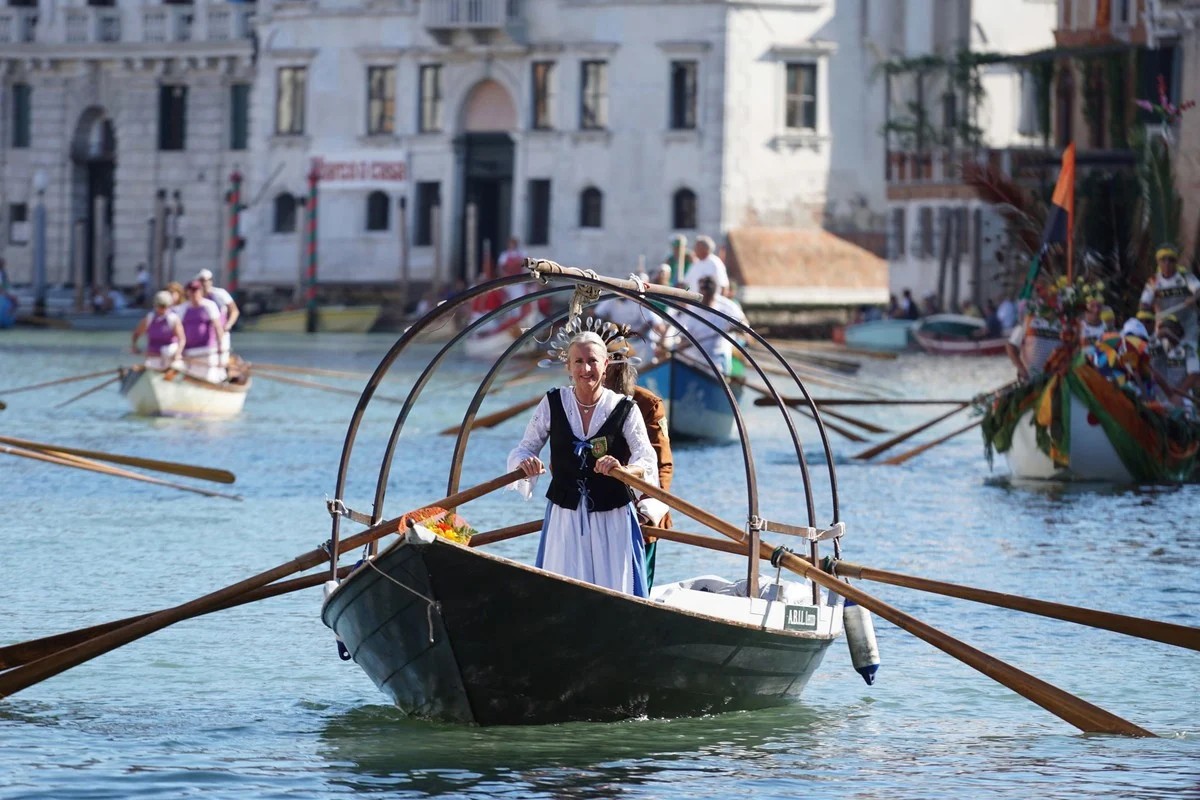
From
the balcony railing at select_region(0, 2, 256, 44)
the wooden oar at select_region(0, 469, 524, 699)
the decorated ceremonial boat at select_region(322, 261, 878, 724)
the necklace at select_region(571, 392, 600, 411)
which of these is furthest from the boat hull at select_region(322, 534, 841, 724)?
the balcony railing at select_region(0, 2, 256, 44)

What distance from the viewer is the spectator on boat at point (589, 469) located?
30.6ft

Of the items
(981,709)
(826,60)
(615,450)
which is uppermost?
(826,60)

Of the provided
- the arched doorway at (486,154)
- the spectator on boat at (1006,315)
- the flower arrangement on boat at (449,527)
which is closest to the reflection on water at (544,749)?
the flower arrangement on boat at (449,527)

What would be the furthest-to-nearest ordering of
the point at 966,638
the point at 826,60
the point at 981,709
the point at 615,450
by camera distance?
the point at 826,60
the point at 966,638
the point at 981,709
the point at 615,450

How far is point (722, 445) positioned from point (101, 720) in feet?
47.5

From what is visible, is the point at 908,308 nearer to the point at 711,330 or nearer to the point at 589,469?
the point at 711,330

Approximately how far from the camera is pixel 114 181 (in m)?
59.4

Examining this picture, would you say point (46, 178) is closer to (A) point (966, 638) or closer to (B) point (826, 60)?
(B) point (826, 60)

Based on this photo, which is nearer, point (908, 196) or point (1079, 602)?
point (1079, 602)

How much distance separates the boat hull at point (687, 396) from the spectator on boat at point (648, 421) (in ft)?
42.4

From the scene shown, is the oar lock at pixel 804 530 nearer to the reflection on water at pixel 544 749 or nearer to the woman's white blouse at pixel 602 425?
the woman's white blouse at pixel 602 425

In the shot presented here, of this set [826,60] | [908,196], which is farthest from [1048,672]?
[826,60]

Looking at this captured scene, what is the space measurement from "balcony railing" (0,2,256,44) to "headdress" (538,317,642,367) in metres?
47.5

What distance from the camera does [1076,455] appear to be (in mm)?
19250
